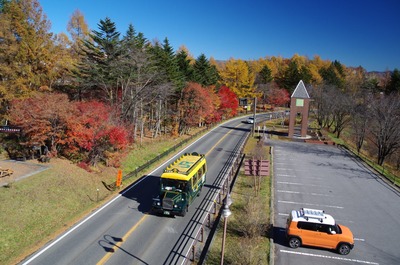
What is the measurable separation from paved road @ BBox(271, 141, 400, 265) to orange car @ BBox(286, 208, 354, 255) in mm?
441

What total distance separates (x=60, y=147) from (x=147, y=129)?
25.3 meters

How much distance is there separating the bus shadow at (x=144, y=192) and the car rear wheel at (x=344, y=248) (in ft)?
38.1

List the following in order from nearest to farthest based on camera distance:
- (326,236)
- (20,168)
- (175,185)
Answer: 1. (326,236)
2. (175,185)
3. (20,168)

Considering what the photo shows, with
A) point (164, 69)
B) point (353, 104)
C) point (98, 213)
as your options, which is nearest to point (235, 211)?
point (98, 213)

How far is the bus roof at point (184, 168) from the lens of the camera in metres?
19.5

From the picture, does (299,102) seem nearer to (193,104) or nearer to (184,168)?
(193,104)

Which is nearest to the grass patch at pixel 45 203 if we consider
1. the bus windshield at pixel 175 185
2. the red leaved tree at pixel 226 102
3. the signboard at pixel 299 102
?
the bus windshield at pixel 175 185

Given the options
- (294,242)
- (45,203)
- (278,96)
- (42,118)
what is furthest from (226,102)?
(294,242)

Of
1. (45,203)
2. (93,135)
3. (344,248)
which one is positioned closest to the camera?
(344,248)

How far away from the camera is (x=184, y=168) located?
20.9 metres

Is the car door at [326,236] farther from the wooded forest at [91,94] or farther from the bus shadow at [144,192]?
the wooded forest at [91,94]

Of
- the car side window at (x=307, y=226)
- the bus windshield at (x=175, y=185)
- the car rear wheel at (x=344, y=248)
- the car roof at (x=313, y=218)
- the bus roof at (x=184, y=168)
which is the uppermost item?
the bus roof at (x=184, y=168)

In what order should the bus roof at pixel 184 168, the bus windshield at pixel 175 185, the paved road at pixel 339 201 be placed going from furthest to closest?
the bus roof at pixel 184 168 → the bus windshield at pixel 175 185 → the paved road at pixel 339 201

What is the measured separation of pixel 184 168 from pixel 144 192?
189 inches
